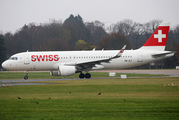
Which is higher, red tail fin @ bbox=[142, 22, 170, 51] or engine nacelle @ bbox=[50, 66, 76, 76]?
red tail fin @ bbox=[142, 22, 170, 51]

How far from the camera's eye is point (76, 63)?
32562mm

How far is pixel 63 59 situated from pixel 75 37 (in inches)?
2696

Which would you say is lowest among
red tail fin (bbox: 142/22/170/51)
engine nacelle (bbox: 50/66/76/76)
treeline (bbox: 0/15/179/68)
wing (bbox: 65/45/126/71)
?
engine nacelle (bbox: 50/66/76/76)

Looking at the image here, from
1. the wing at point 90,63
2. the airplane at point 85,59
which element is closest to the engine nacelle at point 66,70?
the airplane at point 85,59

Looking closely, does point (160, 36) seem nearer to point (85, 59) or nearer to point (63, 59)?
point (85, 59)

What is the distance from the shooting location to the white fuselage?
33.5m

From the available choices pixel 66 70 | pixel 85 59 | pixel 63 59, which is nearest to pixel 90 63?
pixel 85 59

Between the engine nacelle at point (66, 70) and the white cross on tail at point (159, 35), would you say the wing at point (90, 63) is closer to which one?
the engine nacelle at point (66, 70)

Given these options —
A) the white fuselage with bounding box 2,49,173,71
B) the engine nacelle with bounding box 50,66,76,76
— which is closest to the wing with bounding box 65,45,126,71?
the white fuselage with bounding box 2,49,173,71

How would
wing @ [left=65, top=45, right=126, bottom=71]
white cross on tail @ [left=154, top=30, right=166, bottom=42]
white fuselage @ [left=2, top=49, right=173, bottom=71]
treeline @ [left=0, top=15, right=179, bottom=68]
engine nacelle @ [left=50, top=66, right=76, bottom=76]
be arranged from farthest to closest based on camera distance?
treeline @ [left=0, top=15, right=179, bottom=68] → white cross on tail @ [left=154, top=30, right=166, bottom=42] → white fuselage @ [left=2, top=49, right=173, bottom=71] → wing @ [left=65, top=45, right=126, bottom=71] → engine nacelle @ [left=50, top=66, right=76, bottom=76]

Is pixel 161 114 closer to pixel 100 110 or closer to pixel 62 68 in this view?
pixel 100 110

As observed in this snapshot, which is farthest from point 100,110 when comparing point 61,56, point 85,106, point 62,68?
point 61,56

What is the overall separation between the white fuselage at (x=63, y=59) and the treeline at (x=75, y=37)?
1486 inches

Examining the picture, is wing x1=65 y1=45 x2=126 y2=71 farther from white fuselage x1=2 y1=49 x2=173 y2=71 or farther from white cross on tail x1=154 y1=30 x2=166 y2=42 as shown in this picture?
white cross on tail x1=154 y1=30 x2=166 y2=42
